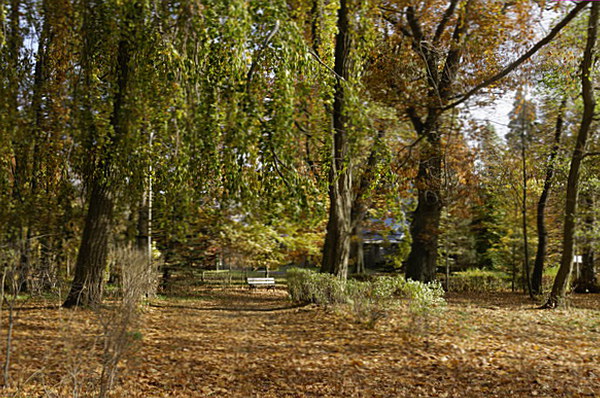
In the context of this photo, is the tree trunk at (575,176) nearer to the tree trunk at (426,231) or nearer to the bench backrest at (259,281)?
the tree trunk at (426,231)

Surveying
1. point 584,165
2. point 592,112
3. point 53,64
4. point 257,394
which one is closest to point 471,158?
point 584,165

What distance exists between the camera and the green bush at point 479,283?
16.7 m

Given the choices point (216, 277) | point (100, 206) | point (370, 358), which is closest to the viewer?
point (370, 358)

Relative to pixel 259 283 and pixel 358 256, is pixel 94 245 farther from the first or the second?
pixel 358 256

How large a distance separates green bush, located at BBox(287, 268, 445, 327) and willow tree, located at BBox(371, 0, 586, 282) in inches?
104

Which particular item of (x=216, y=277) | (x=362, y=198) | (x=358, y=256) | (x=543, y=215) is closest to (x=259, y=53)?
(x=362, y=198)

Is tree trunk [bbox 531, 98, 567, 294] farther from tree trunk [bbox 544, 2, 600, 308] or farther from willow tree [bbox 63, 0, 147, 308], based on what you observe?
willow tree [bbox 63, 0, 147, 308]

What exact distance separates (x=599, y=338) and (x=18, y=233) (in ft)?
24.5

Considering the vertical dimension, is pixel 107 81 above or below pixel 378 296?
above

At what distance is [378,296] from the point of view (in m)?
7.30

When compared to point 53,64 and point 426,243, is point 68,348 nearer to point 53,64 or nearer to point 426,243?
point 53,64

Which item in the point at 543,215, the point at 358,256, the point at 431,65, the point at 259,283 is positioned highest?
the point at 431,65

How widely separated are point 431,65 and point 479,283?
33.8 feet

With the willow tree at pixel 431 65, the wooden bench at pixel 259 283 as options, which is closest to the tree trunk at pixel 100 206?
the willow tree at pixel 431 65
